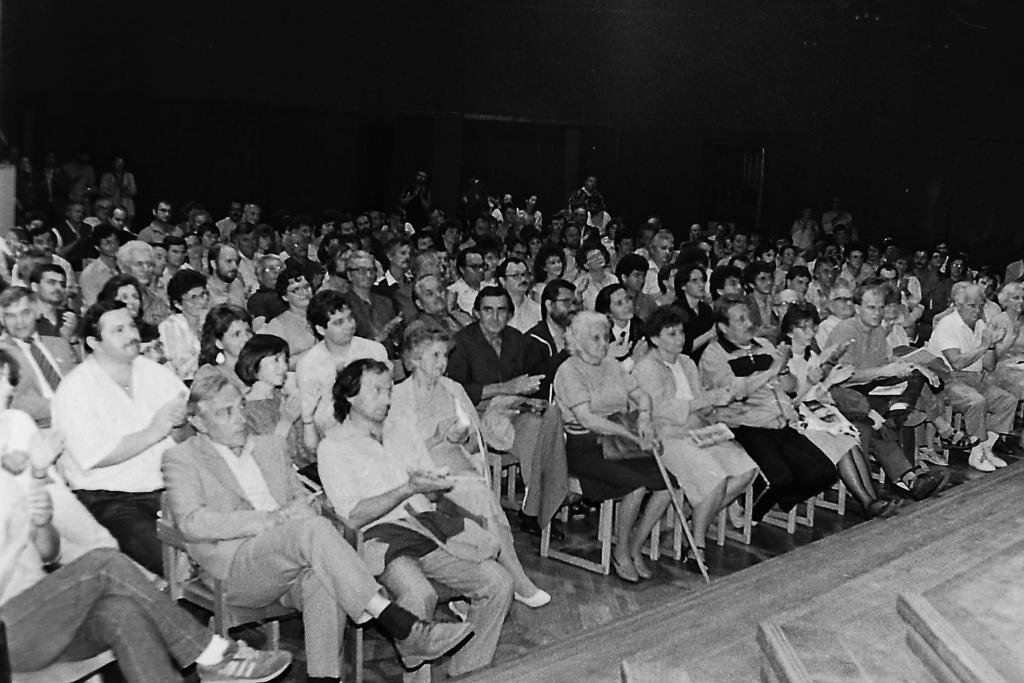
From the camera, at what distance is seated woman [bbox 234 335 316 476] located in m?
4.09

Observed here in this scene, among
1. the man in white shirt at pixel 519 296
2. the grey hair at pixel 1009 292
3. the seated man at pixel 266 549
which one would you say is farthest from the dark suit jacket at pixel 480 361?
the grey hair at pixel 1009 292

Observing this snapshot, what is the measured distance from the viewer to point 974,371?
7004 millimetres

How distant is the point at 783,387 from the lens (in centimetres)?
548

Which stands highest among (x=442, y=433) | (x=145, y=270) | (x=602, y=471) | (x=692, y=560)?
(x=145, y=270)

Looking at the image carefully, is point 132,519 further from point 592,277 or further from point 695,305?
point 592,277

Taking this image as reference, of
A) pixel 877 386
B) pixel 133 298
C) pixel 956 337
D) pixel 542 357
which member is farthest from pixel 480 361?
pixel 956 337

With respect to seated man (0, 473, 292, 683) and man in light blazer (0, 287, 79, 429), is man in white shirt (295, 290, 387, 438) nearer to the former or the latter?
man in light blazer (0, 287, 79, 429)

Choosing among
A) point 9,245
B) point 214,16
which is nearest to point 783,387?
point 9,245

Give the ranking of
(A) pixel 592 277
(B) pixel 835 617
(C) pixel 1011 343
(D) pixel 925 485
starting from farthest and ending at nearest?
(A) pixel 592 277, (C) pixel 1011 343, (D) pixel 925 485, (B) pixel 835 617

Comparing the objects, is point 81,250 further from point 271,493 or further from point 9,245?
point 271,493

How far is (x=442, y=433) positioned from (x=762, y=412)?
6.03 ft

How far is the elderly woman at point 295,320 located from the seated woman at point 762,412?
1.85 metres

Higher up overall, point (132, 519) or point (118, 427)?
point (118, 427)

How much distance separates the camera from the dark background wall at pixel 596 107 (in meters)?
11.6
